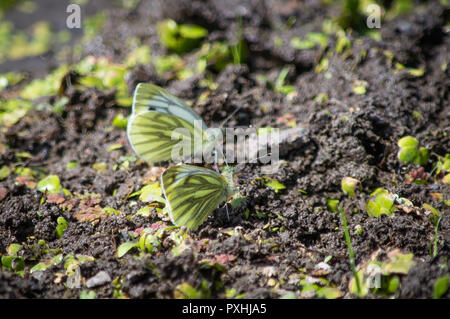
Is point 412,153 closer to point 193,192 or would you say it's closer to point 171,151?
point 193,192

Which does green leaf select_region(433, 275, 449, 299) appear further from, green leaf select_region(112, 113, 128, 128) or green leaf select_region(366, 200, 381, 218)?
green leaf select_region(112, 113, 128, 128)

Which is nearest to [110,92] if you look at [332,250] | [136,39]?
[136,39]

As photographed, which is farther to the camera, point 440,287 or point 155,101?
point 155,101

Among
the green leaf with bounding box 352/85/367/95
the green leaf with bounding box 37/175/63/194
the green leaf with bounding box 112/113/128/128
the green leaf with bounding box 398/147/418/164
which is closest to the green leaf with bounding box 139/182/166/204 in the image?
the green leaf with bounding box 37/175/63/194

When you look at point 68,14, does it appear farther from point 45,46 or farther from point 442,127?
point 442,127

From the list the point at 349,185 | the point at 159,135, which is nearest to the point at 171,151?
the point at 159,135

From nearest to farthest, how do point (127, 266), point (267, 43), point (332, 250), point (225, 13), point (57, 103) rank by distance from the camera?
point (127, 266)
point (332, 250)
point (57, 103)
point (267, 43)
point (225, 13)

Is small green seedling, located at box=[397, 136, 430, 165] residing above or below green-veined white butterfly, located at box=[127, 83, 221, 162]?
below
